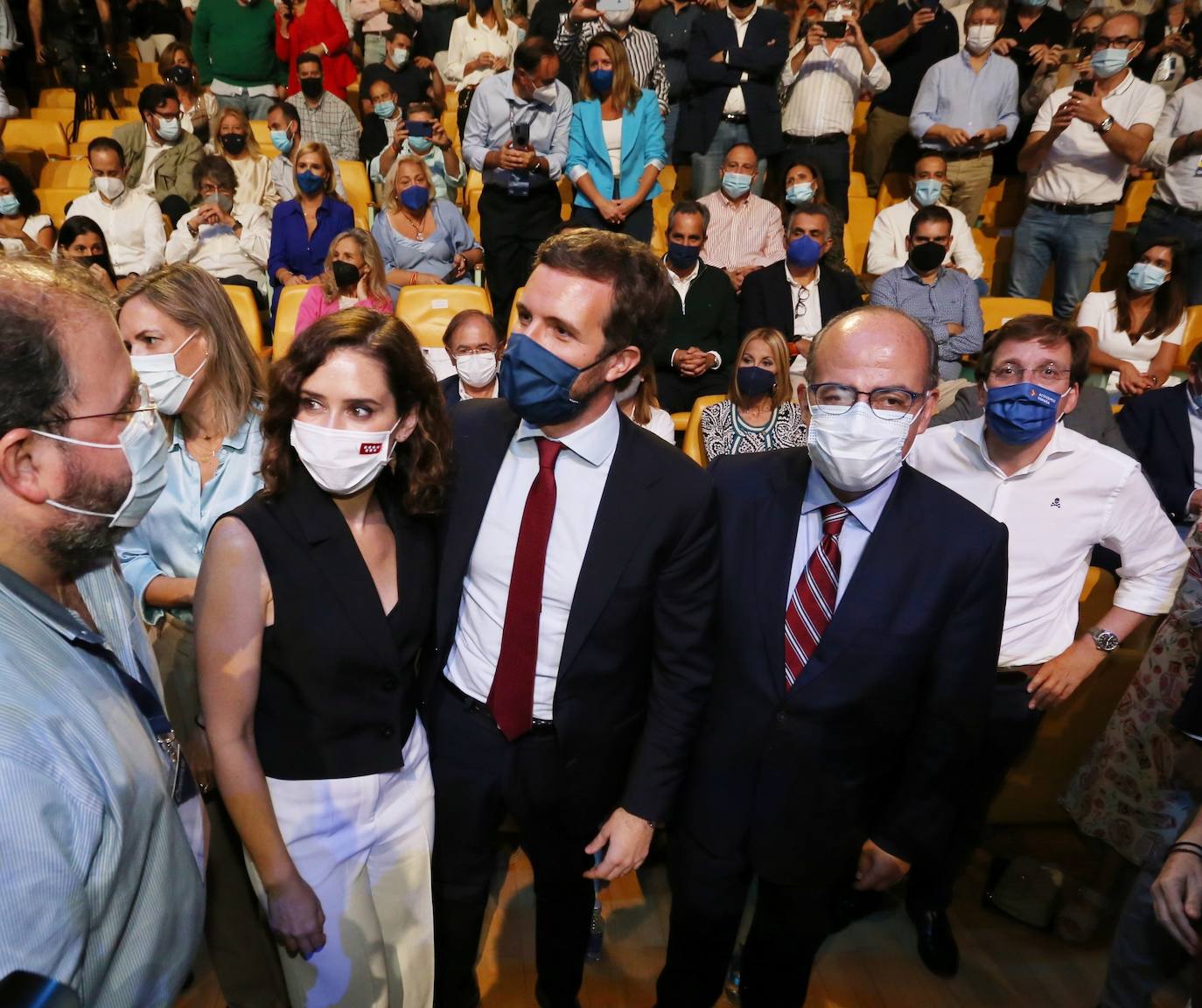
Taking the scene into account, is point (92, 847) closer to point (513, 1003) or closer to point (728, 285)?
point (513, 1003)

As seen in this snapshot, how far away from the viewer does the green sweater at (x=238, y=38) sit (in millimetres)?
6605

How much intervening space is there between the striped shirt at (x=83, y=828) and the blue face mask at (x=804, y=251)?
3968 millimetres

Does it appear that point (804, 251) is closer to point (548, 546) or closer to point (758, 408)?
point (758, 408)

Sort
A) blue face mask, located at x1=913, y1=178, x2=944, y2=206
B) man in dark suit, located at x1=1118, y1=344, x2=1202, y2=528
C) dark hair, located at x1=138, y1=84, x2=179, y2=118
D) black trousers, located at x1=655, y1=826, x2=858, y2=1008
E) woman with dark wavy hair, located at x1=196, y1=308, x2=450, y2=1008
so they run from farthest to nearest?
dark hair, located at x1=138, y1=84, x2=179, y2=118 < blue face mask, located at x1=913, y1=178, x2=944, y2=206 < man in dark suit, located at x1=1118, y1=344, x2=1202, y2=528 < black trousers, located at x1=655, y1=826, x2=858, y2=1008 < woman with dark wavy hair, located at x1=196, y1=308, x2=450, y2=1008

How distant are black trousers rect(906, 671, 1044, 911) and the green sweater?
286 inches

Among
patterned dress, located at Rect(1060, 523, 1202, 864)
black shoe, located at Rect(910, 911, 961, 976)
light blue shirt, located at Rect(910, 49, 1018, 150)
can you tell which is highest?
light blue shirt, located at Rect(910, 49, 1018, 150)

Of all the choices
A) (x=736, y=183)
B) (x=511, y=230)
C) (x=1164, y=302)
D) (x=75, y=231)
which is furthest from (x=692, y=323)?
(x=75, y=231)

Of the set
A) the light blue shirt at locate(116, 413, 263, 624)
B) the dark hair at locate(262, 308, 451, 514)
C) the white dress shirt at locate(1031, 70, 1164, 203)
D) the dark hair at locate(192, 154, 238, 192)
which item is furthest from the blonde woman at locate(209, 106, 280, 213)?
the white dress shirt at locate(1031, 70, 1164, 203)

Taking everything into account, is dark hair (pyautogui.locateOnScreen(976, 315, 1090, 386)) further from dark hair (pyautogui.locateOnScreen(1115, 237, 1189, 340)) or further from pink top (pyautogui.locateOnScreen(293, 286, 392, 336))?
pink top (pyautogui.locateOnScreen(293, 286, 392, 336))

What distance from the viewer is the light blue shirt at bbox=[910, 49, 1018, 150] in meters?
5.61

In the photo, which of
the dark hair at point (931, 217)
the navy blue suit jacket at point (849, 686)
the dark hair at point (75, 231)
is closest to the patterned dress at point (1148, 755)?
the navy blue suit jacket at point (849, 686)

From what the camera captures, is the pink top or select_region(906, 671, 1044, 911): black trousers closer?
select_region(906, 671, 1044, 911): black trousers

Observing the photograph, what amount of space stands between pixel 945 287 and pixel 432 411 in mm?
3866

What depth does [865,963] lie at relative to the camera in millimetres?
2264
